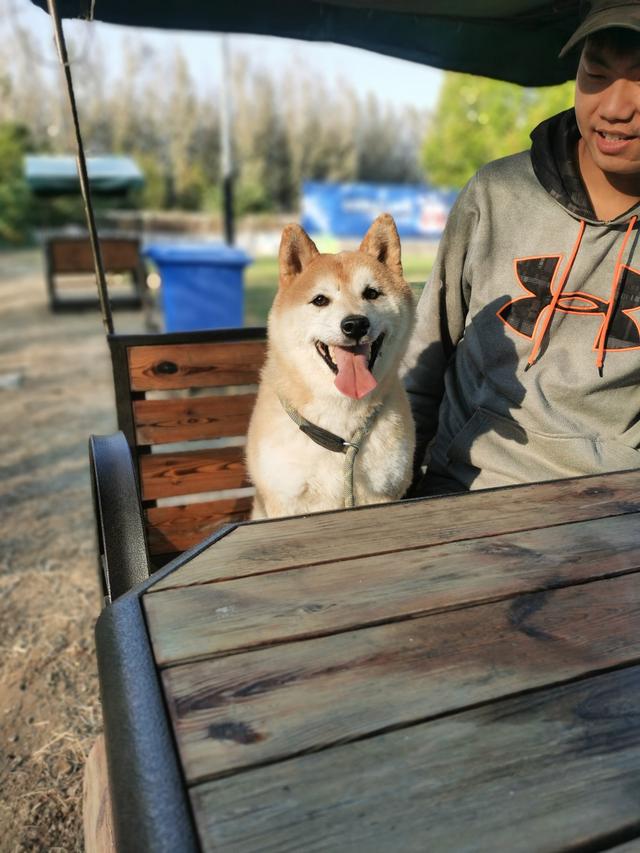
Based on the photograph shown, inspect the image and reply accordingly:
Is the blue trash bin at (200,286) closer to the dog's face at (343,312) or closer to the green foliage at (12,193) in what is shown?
the dog's face at (343,312)

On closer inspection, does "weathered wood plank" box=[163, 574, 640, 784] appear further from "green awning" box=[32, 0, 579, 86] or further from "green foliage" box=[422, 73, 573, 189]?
"green foliage" box=[422, 73, 573, 189]

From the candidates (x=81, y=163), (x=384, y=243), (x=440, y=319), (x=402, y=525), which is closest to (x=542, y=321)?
(x=440, y=319)

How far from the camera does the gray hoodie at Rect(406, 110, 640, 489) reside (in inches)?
75.2

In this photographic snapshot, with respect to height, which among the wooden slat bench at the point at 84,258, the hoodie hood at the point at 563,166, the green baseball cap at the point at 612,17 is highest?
the green baseball cap at the point at 612,17

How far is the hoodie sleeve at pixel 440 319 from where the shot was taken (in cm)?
216

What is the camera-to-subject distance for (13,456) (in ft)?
16.7

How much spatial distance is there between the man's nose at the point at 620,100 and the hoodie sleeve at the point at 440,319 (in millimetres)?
478

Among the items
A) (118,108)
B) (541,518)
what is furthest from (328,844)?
(118,108)

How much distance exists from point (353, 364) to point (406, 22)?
1.20 meters

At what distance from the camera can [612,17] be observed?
5.22 ft

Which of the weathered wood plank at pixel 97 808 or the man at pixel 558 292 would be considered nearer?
the weathered wood plank at pixel 97 808

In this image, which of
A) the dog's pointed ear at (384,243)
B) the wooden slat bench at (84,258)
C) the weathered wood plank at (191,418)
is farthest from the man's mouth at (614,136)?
the wooden slat bench at (84,258)

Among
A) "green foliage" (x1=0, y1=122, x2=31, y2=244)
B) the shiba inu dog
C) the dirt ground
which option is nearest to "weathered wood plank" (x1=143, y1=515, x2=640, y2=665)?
the shiba inu dog

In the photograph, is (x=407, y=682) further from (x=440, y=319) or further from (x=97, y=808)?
(x=440, y=319)
